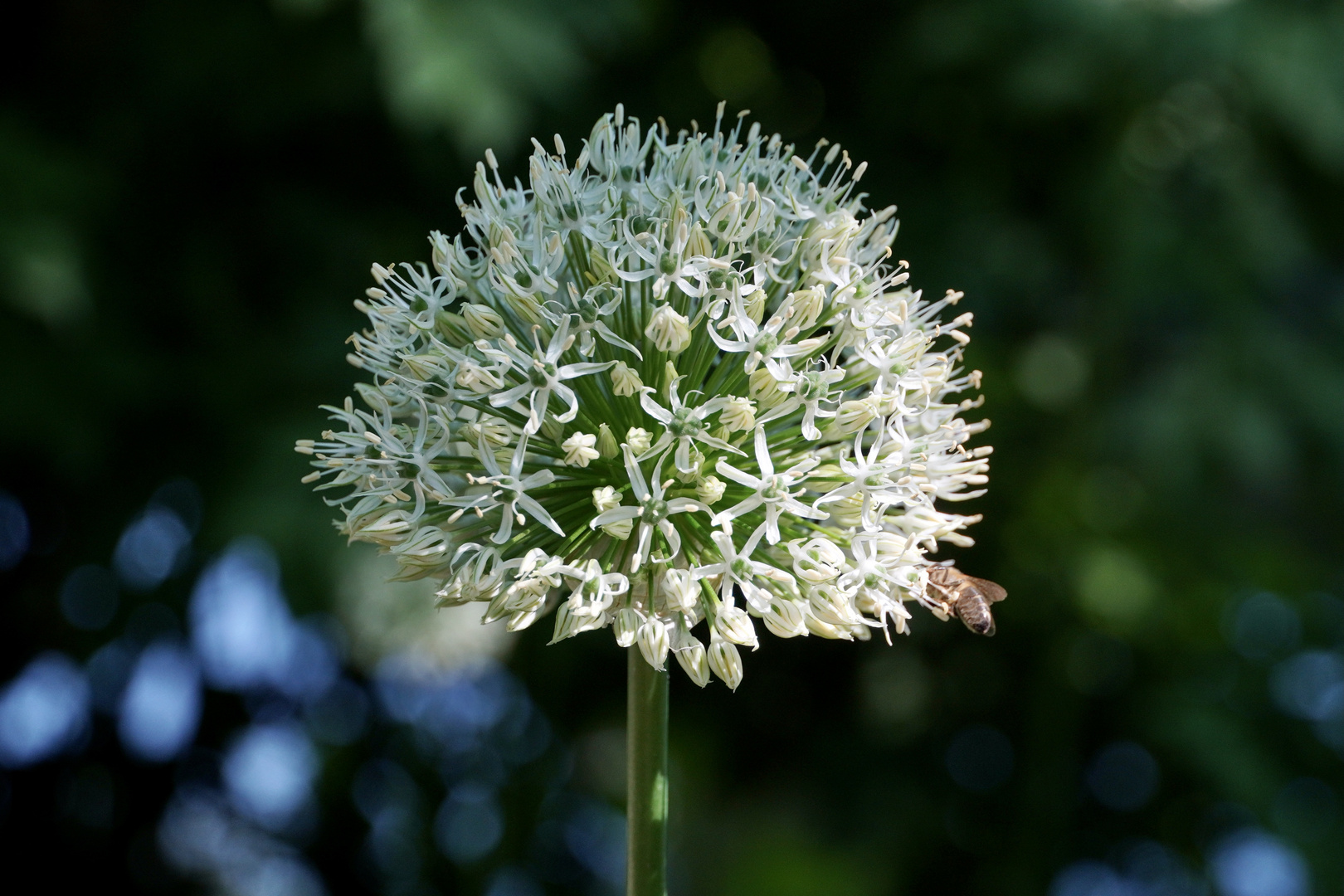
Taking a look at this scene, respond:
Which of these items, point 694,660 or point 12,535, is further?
point 12,535

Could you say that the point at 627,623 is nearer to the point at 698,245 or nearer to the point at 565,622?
the point at 565,622

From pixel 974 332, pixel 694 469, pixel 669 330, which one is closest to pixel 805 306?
pixel 669 330

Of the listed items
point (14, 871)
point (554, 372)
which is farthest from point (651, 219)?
point (14, 871)

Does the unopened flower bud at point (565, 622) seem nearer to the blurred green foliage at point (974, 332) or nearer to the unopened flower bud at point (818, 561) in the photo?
the unopened flower bud at point (818, 561)

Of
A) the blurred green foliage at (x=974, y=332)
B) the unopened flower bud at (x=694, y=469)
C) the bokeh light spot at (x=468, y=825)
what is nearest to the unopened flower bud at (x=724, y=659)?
the unopened flower bud at (x=694, y=469)

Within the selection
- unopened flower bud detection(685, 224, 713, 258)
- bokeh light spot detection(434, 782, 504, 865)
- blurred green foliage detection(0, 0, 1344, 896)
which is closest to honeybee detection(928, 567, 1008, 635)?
unopened flower bud detection(685, 224, 713, 258)
